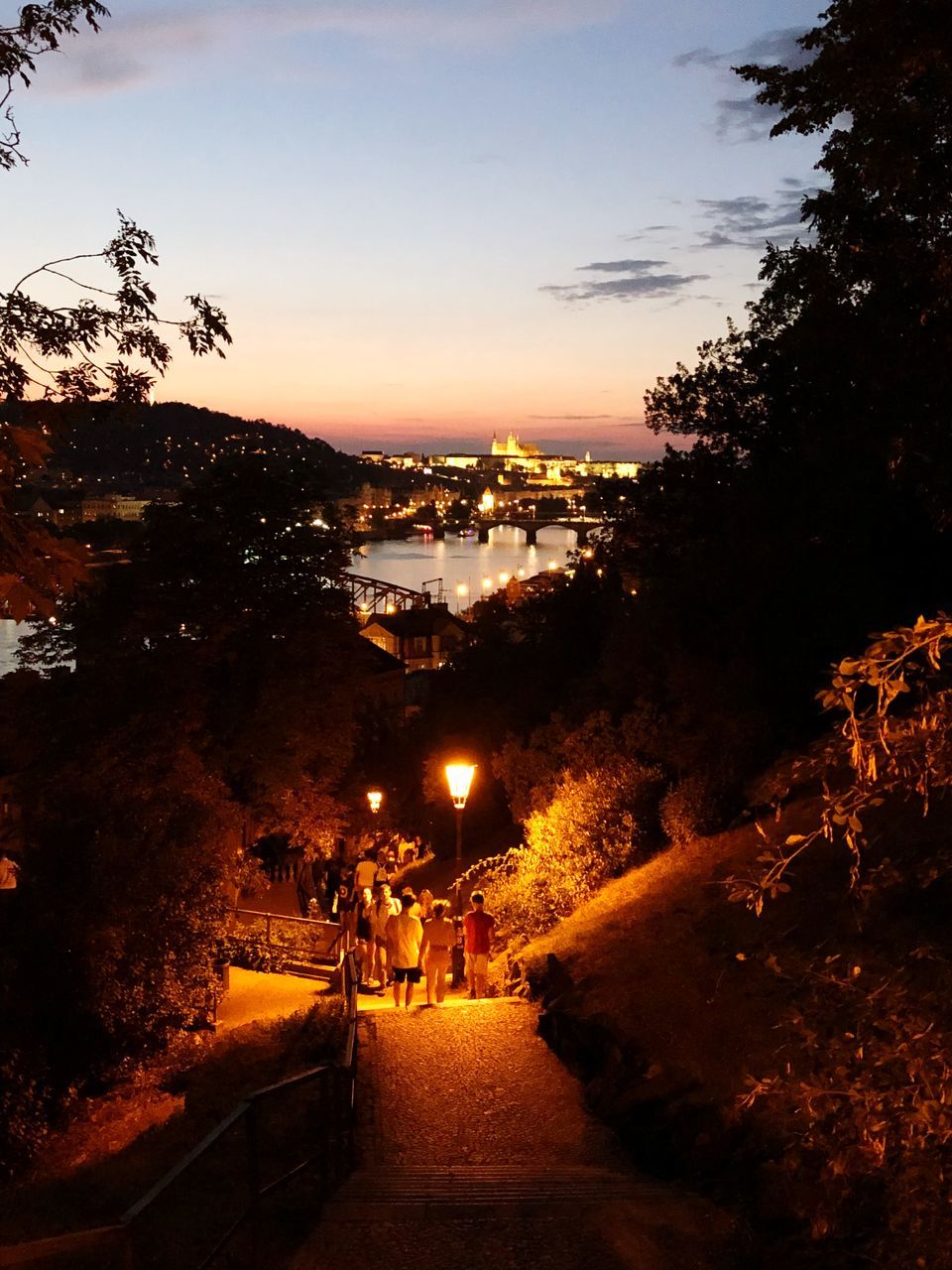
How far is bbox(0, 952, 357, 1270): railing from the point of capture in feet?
12.5

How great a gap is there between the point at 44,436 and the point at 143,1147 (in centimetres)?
531

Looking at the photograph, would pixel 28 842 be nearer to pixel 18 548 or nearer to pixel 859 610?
pixel 18 548

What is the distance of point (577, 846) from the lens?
14336 mm

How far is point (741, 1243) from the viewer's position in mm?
5789

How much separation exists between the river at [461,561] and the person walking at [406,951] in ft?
235

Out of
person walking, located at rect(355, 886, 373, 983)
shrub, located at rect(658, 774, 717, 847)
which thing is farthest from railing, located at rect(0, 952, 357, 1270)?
shrub, located at rect(658, 774, 717, 847)

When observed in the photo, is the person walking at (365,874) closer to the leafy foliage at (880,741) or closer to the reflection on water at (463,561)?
the leafy foliage at (880,741)

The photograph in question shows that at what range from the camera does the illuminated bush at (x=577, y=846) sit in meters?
14.0

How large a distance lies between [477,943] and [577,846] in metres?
2.90

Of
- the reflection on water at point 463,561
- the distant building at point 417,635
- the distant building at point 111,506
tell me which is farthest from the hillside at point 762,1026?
the reflection on water at point 463,561

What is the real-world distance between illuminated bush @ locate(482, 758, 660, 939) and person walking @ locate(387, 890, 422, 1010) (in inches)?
99.3

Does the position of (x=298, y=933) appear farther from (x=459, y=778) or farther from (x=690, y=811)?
(x=690, y=811)

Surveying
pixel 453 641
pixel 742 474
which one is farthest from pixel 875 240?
pixel 453 641

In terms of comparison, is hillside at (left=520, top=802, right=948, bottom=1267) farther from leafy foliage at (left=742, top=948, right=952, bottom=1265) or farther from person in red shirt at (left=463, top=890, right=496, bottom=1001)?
person in red shirt at (left=463, top=890, right=496, bottom=1001)
